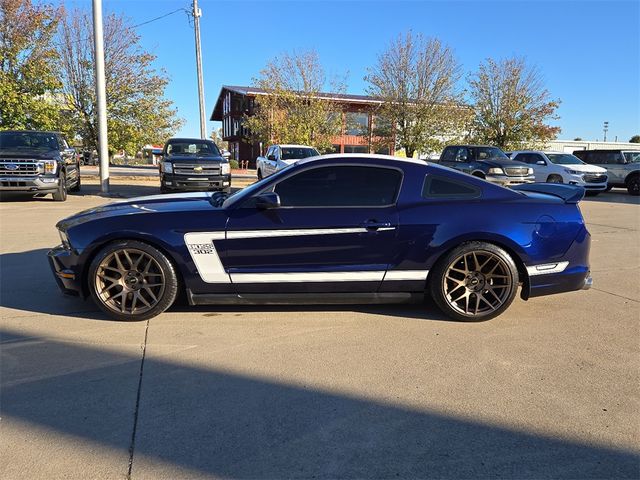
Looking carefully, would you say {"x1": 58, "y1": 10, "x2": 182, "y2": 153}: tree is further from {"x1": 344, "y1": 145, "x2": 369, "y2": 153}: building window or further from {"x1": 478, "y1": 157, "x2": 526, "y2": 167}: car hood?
{"x1": 344, "y1": 145, "x2": 369, "y2": 153}: building window

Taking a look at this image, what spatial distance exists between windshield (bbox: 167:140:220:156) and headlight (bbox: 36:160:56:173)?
9.98 feet

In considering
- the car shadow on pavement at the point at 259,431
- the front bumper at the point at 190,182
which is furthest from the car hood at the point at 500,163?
the car shadow on pavement at the point at 259,431

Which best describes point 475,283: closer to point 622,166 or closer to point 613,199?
point 613,199

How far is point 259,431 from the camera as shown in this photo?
2664 millimetres

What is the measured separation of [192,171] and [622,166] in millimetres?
18123

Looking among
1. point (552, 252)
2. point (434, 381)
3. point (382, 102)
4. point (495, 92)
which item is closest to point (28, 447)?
point (434, 381)

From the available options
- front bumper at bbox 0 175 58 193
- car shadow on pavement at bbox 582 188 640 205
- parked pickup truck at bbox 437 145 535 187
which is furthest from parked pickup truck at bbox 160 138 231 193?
car shadow on pavement at bbox 582 188 640 205

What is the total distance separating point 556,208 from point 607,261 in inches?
135

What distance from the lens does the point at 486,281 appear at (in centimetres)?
432

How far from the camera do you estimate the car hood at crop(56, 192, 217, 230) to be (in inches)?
167

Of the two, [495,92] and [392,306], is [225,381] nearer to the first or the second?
[392,306]

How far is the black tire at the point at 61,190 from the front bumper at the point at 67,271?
32.2 ft

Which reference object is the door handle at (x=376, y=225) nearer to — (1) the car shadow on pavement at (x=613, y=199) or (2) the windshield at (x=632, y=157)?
(1) the car shadow on pavement at (x=613, y=199)

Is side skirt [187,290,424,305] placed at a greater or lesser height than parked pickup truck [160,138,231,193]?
lesser
